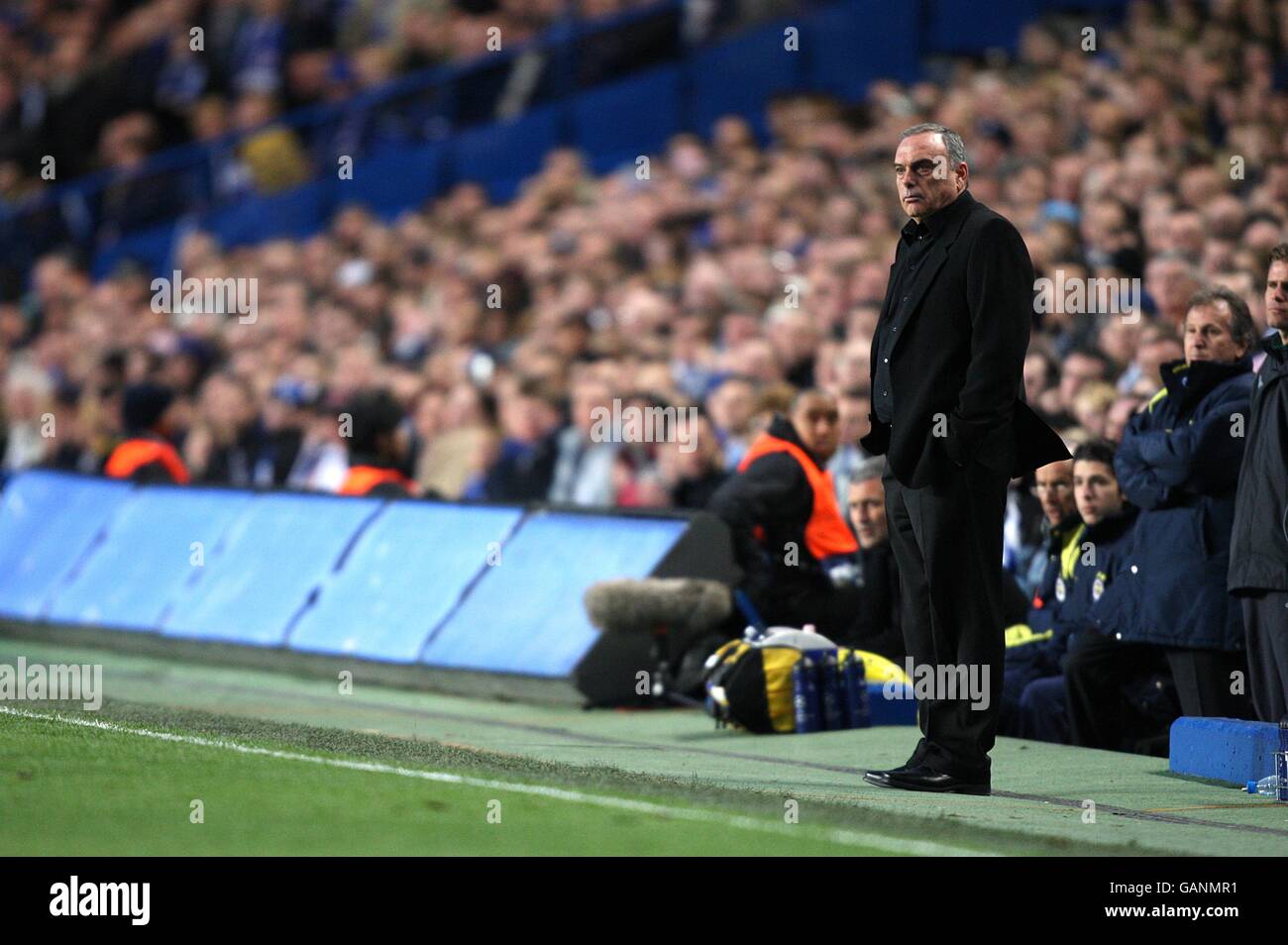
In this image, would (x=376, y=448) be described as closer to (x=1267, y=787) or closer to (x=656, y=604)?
(x=656, y=604)

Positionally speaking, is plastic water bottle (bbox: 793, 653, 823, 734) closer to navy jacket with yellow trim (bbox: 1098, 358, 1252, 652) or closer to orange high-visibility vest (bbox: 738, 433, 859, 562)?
orange high-visibility vest (bbox: 738, 433, 859, 562)

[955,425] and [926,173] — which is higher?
[926,173]

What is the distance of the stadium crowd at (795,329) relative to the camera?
34.1ft

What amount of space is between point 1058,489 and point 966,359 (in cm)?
278

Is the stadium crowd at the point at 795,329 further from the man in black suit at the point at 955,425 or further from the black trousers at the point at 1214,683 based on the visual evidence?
the man in black suit at the point at 955,425

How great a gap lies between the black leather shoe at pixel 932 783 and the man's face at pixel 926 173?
6.98 ft

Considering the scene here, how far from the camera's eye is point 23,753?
9.02 meters

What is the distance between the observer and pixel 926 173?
834 centimetres

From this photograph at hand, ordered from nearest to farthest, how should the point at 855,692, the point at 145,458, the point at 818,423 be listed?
1. the point at 855,692
2. the point at 818,423
3. the point at 145,458

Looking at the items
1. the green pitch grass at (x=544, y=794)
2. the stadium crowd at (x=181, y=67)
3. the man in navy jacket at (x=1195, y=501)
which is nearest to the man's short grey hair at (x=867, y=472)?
the green pitch grass at (x=544, y=794)

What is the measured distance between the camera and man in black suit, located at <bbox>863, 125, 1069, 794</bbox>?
812 cm

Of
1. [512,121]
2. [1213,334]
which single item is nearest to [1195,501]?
[1213,334]

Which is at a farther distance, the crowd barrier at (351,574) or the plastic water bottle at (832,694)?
the crowd barrier at (351,574)
